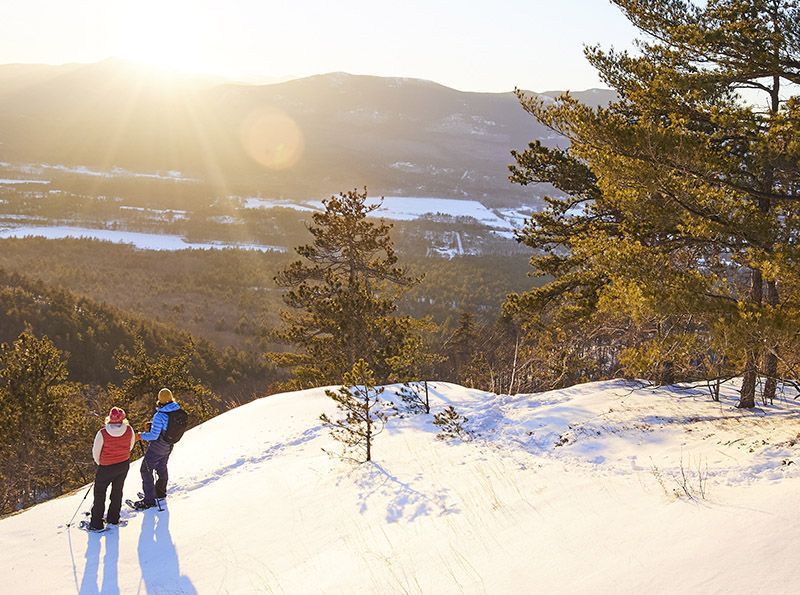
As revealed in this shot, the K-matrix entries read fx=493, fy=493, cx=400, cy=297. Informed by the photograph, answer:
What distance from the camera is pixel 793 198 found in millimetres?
7160

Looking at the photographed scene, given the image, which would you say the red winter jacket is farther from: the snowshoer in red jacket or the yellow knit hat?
the yellow knit hat

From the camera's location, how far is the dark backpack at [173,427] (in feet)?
22.9

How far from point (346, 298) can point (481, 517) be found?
1296 cm

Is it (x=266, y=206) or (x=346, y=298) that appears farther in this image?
(x=266, y=206)

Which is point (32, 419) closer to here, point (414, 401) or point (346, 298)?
point (346, 298)

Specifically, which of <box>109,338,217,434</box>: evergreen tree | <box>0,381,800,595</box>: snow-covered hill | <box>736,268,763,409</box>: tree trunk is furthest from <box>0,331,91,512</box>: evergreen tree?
<box>736,268,763,409</box>: tree trunk

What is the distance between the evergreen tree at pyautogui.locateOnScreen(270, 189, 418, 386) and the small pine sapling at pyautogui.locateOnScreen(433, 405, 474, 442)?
24.2 ft

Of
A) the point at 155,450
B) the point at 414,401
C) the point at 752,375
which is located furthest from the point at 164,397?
the point at 752,375

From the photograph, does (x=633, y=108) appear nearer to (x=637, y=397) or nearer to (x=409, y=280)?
(x=637, y=397)

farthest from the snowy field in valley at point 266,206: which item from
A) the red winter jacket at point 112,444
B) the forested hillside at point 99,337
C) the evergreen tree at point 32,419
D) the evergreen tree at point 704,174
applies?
the red winter jacket at point 112,444

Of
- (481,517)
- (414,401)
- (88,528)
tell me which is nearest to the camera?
(481,517)

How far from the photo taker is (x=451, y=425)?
32.7ft

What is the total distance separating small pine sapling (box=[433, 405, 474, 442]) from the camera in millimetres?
9227

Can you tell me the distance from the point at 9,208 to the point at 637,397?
149 metres
